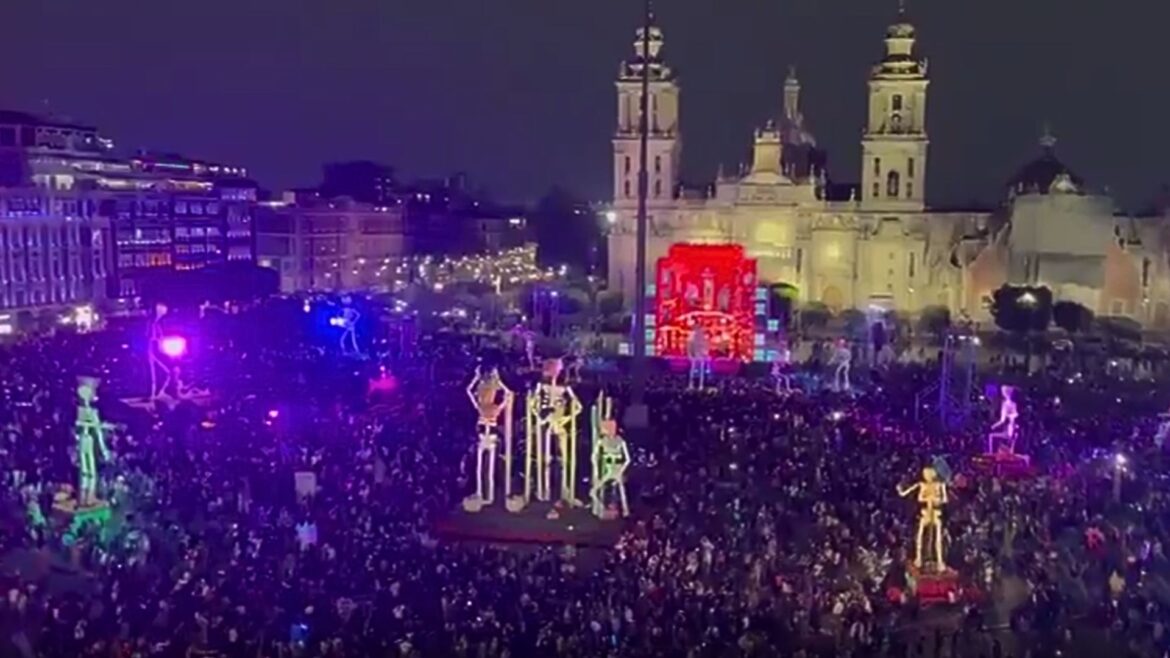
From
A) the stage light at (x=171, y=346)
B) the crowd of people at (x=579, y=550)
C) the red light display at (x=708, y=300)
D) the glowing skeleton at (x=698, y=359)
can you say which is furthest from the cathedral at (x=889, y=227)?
the stage light at (x=171, y=346)

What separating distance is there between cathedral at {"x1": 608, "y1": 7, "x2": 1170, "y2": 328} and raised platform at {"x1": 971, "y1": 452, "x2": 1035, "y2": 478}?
35.9m

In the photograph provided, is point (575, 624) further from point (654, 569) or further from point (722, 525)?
point (722, 525)

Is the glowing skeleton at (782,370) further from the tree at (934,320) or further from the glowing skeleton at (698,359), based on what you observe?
the tree at (934,320)

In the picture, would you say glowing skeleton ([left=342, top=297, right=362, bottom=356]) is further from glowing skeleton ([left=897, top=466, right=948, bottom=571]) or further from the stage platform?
glowing skeleton ([left=897, top=466, right=948, bottom=571])

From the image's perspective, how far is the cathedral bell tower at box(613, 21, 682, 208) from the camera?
69.6 m

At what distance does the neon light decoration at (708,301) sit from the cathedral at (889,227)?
11724mm

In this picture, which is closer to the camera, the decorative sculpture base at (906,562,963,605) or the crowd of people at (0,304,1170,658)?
the crowd of people at (0,304,1170,658)

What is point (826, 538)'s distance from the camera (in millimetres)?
22438

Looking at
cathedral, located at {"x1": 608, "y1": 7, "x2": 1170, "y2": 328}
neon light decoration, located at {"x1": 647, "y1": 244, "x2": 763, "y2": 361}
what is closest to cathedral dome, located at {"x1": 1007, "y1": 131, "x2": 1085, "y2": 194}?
cathedral, located at {"x1": 608, "y1": 7, "x2": 1170, "y2": 328}

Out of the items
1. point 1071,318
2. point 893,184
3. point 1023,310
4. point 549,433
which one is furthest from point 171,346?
point 893,184

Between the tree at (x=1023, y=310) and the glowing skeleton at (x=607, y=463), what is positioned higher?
the tree at (x=1023, y=310)

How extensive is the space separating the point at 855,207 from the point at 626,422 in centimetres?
3776

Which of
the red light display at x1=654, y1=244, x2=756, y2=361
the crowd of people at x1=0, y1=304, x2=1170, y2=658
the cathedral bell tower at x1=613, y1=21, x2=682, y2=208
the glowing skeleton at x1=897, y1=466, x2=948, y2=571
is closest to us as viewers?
the crowd of people at x1=0, y1=304, x2=1170, y2=658

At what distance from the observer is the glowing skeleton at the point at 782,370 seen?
42.1m
